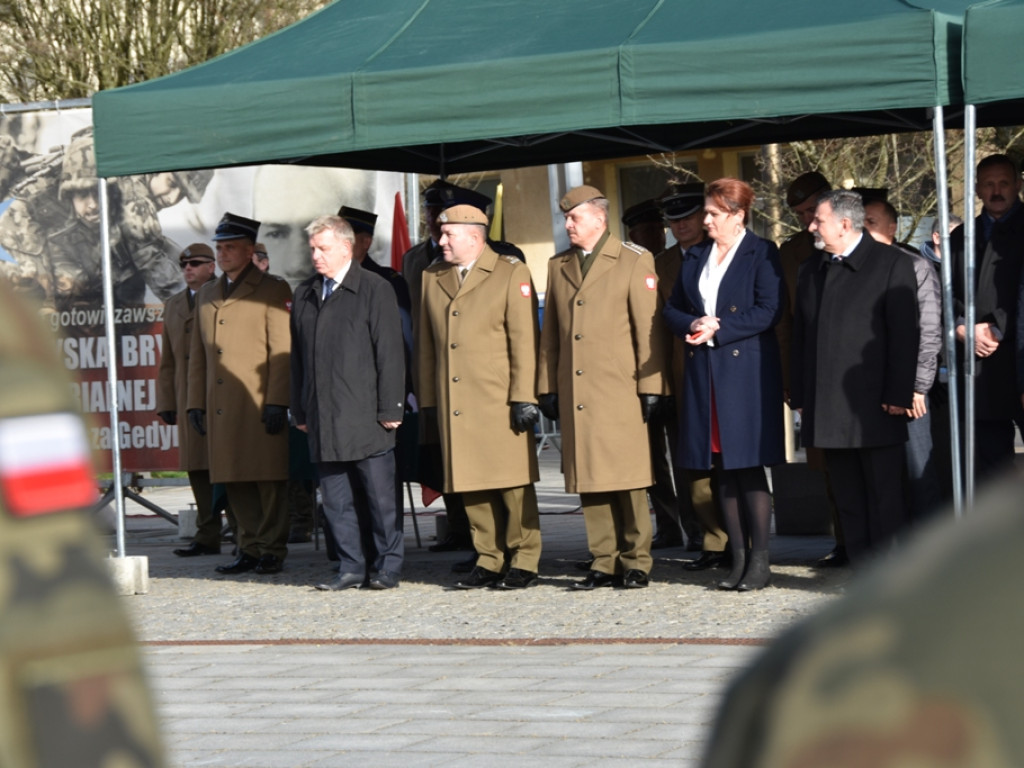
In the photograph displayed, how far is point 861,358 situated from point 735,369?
0.64m

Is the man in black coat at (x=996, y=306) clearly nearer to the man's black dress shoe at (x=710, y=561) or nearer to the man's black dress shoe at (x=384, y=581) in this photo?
the man's black dress shoe at (x=710, y=561)

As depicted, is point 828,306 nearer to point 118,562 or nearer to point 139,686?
point 118,562

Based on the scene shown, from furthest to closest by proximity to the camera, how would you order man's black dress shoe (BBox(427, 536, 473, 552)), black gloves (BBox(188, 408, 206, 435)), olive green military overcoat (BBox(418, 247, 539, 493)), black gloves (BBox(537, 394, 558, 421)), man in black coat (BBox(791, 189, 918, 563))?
man's black dress shoe (BBox(427, 536, 473, 552))
black gloves (BBox(188, 408, 206, 435))
olive green military overcoat (BBox(418, 247, 539, 493))
black gloves (BBox(537, 394, 558, 421))
man in black coat (BBox(791, 189, 918, 563))

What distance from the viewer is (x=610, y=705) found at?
564cm

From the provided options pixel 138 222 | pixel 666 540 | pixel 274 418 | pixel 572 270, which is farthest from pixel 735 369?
pixel 138 222

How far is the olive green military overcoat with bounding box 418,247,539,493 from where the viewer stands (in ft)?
29.7

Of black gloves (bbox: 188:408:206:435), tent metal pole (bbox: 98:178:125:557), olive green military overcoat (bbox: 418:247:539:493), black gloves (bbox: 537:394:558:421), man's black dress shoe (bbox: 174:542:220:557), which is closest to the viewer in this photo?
black gloves (bbox: 537:394:558:421)

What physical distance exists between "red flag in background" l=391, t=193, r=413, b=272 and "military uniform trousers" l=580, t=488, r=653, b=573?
4.12m

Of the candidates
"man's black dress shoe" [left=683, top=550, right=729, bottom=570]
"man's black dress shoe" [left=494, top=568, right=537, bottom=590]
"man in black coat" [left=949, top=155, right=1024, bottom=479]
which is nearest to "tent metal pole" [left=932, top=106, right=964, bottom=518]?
"man in black coat" [left=949, top=155, right=1024, bottom=479]

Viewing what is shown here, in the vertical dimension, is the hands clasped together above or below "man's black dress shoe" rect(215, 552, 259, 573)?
above

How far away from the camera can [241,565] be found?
1044 cm

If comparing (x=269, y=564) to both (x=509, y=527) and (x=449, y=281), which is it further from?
(x=449, y=281)

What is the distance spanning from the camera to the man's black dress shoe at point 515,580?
9094 mm

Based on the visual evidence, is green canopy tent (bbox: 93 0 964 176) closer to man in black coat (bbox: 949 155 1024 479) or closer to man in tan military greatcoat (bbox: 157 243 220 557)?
man in black coat (bbox: 949 155 1024 479)
